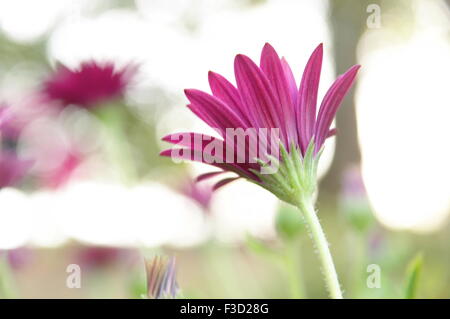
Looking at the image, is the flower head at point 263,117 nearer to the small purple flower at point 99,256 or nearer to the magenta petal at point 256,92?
the magenta petal at point 256,92

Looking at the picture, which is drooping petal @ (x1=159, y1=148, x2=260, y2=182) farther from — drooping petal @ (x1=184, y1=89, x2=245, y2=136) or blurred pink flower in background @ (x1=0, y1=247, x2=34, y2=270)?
blurred pink flower in background @ (x1=0, y1=247, x2=34, y2=270)

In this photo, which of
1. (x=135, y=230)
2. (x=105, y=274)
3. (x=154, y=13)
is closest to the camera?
(x=135, y=230)

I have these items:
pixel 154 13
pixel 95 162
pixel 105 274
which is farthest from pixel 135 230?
pixel 154 13

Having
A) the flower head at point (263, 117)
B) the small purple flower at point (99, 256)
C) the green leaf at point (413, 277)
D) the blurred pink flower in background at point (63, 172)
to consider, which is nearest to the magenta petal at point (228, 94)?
the flower head at point (263, 117)

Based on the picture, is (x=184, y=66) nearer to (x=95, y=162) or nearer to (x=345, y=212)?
(x=95, y=162)

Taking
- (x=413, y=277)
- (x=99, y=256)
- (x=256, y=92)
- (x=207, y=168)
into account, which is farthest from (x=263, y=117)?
(x=99, y=256)

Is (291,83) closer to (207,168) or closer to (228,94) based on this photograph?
(228,94)

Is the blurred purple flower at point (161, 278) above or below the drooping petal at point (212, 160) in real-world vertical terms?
below
